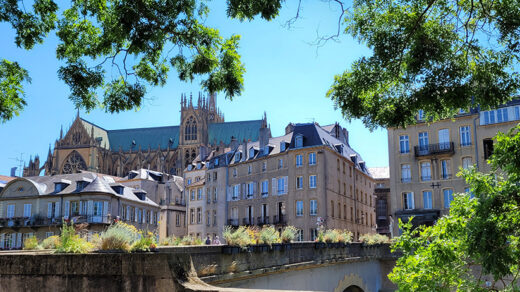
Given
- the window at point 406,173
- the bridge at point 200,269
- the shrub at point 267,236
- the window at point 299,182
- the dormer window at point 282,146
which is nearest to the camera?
the bridge at point 200,269

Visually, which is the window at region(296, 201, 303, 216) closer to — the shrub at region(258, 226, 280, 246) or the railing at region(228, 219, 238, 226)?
the railing at region(228, 219, 238, 226)

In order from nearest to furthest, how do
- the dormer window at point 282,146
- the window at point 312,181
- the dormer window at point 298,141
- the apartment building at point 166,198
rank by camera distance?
the window at point 312,181 < the dormer window at point 298,141 < the dormer window at point 282,146 < the apartment building at point 166,198

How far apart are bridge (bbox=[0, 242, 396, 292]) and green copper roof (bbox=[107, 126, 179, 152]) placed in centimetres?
8869

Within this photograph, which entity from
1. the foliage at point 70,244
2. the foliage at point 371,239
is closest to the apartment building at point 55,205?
the foliage at point 371,239

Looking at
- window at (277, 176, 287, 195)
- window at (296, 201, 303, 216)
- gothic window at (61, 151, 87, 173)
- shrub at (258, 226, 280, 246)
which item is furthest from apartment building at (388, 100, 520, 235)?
gothic window at (61, 151, 87, 173)

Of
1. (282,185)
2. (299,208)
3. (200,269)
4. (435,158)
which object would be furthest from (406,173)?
(200,269)

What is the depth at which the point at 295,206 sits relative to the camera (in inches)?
1874

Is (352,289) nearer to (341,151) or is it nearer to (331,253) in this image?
(331,253)

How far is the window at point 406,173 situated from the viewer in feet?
140

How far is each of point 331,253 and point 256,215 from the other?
26.7 m

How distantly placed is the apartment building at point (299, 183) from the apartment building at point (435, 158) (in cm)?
651

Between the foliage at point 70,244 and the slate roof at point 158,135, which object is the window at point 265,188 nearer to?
the foliage at point 70,244

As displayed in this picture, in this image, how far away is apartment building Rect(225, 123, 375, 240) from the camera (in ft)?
153

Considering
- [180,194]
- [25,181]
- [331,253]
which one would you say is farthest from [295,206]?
[180,194]
